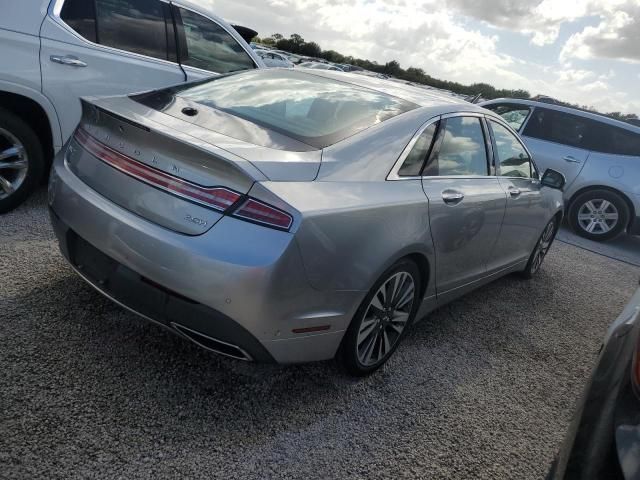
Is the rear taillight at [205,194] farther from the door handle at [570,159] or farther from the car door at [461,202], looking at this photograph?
the door handle at [570,159]

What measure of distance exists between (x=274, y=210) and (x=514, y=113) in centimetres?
750

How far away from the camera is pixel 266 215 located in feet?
6.59

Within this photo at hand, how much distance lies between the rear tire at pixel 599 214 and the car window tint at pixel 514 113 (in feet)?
4.89

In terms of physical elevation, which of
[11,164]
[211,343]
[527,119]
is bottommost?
[11,164]

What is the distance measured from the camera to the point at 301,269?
2.09 meters

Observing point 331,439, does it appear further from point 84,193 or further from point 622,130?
point 622,130

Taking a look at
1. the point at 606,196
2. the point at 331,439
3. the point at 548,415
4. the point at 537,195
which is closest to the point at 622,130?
the point at 606,196

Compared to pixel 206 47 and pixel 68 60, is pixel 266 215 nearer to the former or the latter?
pixel 68 60

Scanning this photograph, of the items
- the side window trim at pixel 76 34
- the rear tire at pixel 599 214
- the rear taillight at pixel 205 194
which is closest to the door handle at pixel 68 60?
the side window trim at pixel 76 34

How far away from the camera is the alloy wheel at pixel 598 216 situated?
7879mm

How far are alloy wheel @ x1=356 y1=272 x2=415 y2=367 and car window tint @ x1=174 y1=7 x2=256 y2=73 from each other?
10.5ft

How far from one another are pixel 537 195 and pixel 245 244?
3259mm

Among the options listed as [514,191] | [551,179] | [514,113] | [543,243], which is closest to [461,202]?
[514,191]

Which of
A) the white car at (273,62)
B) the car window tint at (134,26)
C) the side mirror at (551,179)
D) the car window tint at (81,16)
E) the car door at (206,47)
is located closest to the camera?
the car window tint at (81,16)
